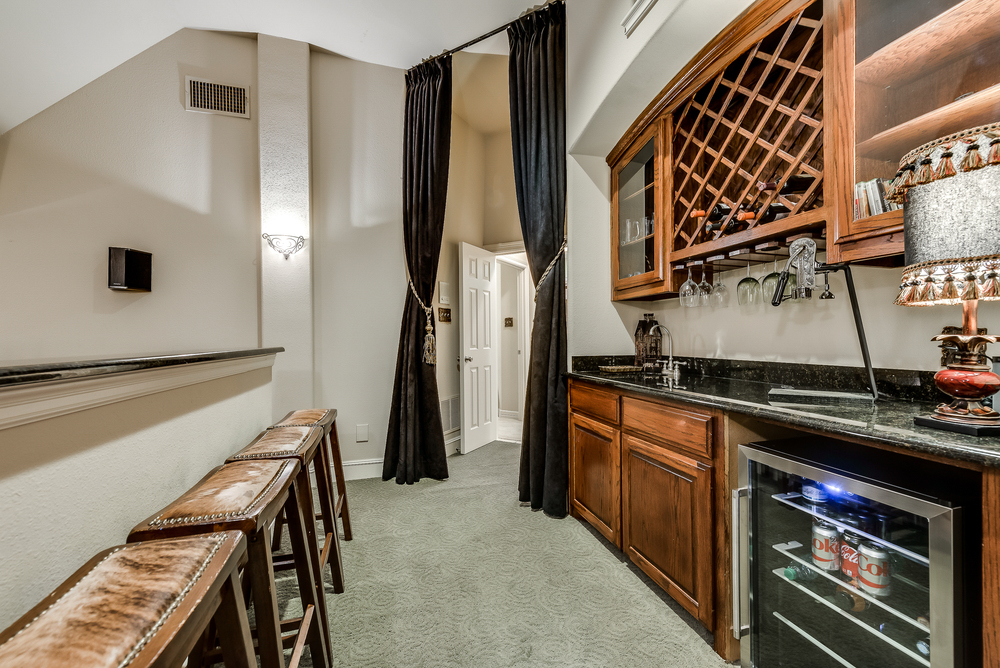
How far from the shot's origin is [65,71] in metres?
2.74

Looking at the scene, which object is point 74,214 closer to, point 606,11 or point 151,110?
point 151,110

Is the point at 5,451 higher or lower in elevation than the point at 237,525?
higher

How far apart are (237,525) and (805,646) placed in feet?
5.15

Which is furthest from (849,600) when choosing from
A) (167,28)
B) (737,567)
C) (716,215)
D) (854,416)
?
(167,28)

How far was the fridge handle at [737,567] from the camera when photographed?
1.35 meters

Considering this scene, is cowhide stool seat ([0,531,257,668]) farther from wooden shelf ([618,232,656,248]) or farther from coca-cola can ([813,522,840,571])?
wooden shelf ([618,232,656,248])

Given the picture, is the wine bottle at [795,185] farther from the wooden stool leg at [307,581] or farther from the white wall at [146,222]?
the white wall at [146,222]

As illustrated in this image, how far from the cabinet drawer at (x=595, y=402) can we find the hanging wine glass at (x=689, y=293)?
0.60m

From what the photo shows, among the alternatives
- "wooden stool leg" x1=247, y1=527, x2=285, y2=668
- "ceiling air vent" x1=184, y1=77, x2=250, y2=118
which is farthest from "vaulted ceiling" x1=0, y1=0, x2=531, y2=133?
"wooden stool leg" x1=247, y1=527, x2=285, y2=668

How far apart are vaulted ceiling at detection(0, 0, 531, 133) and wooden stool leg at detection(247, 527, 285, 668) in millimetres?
3324

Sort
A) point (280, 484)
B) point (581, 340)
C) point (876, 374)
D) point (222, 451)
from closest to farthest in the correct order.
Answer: point (280, 484) < point (876, 374) < point (222, 451) < point (581, 340)

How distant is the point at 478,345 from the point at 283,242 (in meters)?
1.93

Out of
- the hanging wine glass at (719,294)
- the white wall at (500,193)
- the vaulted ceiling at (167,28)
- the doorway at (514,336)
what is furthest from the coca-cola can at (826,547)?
the doorway at (514,336)

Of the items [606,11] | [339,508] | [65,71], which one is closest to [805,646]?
[339,508]
